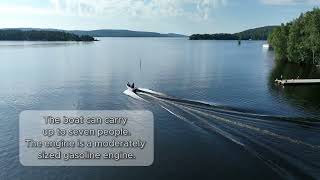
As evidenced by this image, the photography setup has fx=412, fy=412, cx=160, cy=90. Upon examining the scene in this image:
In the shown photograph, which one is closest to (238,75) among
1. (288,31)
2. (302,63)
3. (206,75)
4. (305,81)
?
(206,75)

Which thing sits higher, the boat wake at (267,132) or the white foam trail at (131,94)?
the white foam trail at (131,94)

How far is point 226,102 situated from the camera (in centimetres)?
7419

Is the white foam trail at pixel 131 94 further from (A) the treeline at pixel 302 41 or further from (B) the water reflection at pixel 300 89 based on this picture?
(A) the treeline at pixel 302 41

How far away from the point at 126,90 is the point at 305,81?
42764 millimetres

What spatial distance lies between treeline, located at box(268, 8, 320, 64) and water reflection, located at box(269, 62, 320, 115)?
14.1ft

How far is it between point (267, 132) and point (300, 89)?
41246 mm

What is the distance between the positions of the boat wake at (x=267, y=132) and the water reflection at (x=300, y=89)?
12983mm

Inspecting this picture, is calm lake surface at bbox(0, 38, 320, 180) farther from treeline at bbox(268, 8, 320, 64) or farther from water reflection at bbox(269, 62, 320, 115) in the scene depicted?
treeline at bbox(268, 8, 320, 64)

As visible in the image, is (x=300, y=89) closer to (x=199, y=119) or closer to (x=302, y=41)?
(x=199, y=119)

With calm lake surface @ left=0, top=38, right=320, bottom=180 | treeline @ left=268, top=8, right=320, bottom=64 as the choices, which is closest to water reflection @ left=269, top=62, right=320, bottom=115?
calm lake surface @ left=0, top=38, right=320, bottom=180

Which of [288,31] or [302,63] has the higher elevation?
[288,31]

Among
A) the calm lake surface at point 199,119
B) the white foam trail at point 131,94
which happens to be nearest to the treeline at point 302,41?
the calm lake surface at point 199,119

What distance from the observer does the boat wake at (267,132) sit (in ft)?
141

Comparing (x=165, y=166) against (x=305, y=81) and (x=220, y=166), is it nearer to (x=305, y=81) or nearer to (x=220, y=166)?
(x=220, y=166)
